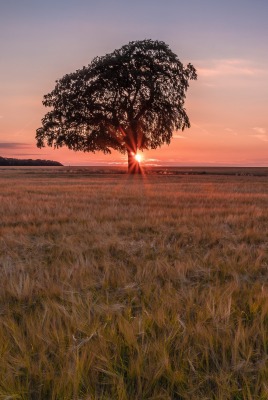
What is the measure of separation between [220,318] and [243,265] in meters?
1.70

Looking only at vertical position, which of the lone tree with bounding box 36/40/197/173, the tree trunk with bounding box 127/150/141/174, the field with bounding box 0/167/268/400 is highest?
the lone tree with bounding box 36/40/197/173

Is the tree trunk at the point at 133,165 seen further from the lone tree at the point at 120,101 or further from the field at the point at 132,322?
the field at the point at 132,322

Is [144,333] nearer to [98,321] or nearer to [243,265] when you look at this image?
[98,321]

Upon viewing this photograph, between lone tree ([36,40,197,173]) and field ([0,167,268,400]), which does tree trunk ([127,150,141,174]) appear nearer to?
lone tree ([36,40,197,173])

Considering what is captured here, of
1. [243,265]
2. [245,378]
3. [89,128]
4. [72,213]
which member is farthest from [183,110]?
[245,378]

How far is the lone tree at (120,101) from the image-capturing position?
3456 centimetres

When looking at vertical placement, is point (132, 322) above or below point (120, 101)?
below

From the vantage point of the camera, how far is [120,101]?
3544cm

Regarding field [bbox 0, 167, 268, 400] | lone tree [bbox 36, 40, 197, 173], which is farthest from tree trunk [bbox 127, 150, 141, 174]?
field [bbox 0, 167, 268, 400]

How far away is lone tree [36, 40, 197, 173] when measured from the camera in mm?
34562

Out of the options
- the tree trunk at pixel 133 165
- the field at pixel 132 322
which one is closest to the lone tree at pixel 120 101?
the tree trunk at pixel 133 165

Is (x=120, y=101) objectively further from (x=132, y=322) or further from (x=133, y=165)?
(x=132, y=322)

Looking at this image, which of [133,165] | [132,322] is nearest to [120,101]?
[133,165]

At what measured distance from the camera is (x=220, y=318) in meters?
2.35
